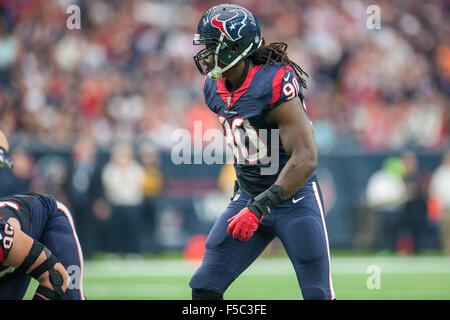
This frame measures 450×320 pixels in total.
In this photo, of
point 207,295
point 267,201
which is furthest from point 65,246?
point 267,201

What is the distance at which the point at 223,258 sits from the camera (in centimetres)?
421

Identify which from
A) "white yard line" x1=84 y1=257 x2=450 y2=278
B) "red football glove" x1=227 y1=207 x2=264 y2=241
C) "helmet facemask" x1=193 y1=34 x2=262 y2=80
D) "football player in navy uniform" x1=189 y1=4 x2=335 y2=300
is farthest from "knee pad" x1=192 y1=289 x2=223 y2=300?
"white yard line" x1=84 y1=257 x2=450 y2=278

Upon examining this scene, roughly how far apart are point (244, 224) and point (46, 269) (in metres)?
1.09

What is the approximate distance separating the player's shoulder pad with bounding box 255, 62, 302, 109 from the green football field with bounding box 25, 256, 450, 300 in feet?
11.1

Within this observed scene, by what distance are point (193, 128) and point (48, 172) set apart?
2600mm

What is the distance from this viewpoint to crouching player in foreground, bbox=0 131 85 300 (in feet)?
12.5

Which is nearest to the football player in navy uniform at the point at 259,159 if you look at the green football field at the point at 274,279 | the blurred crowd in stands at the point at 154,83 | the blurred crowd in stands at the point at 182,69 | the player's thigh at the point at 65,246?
the player's thigh at the point at 65,246

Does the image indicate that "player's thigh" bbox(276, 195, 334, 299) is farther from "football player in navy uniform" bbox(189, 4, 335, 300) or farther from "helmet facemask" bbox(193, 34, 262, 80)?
"helmet facemask" bbox(193, 34, 262, 80)

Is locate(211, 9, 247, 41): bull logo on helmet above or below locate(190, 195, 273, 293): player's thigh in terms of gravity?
above

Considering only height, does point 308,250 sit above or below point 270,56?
below

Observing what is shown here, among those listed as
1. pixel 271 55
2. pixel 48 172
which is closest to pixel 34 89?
pixel 48 172

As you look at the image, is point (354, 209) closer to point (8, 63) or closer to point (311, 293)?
point (8, 63)

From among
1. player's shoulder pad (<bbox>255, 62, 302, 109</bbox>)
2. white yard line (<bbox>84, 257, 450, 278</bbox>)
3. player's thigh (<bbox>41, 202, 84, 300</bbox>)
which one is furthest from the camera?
white yard line (<bbox>84, 257, 450, 278</bbox>)

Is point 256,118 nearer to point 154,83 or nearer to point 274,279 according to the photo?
point 274,279
